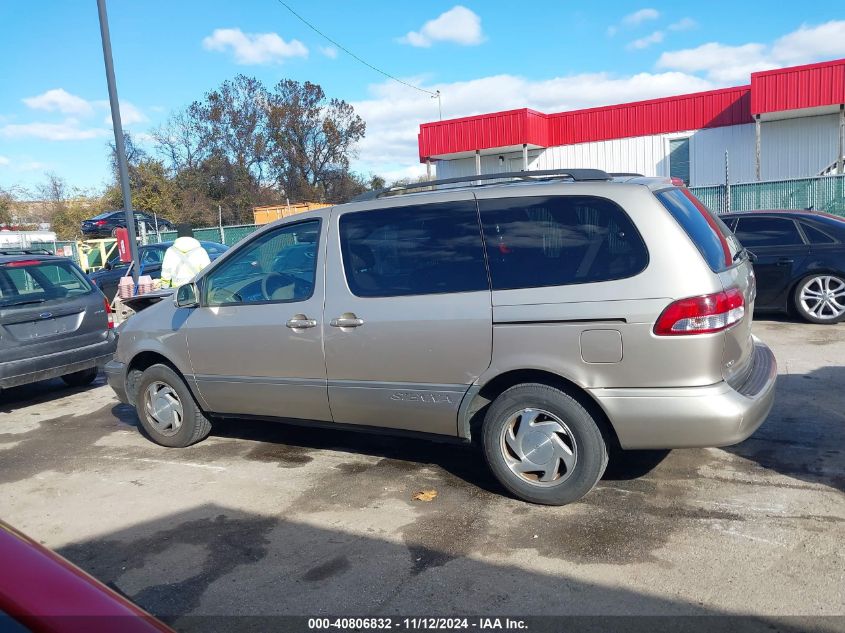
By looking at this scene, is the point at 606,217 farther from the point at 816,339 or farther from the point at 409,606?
the point at 816,339

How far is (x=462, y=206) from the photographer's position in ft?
14.1

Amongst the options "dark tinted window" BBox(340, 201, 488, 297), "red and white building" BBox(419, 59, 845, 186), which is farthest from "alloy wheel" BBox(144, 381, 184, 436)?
"red and white building" BBox(419, 59, 845, 186)

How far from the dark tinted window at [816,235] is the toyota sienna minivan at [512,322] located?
510cm

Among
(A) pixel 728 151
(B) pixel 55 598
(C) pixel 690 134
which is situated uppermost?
(C) pixel 690 134

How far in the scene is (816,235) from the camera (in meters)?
8.88

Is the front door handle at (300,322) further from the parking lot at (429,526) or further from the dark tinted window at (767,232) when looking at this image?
the dark tinted window at (767,232)

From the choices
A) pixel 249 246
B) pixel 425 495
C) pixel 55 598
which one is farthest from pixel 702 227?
pixel 55 598

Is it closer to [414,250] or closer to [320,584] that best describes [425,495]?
[320,584]

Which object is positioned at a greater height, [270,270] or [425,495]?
[270,270]

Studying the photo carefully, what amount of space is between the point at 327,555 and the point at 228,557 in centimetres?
55

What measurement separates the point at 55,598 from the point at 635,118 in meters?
29.3

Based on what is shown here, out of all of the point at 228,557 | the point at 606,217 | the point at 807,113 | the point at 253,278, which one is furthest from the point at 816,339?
the point at 807,113

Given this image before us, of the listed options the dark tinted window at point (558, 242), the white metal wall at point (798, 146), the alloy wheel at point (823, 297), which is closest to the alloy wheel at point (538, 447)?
the dark tinted window at point (558, 242)

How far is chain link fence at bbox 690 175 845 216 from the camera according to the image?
15.8 m
